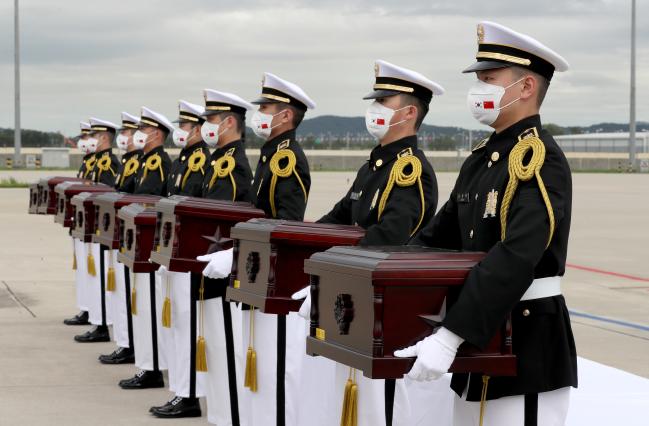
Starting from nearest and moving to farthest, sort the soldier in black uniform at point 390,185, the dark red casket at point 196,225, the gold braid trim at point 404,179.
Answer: the soldier in black uniform at point 390,185, the gold braid trim at point 404,179, the dark red casket at point 196,225

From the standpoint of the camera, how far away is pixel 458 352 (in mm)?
3100

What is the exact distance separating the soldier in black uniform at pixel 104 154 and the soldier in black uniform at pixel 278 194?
4.94m

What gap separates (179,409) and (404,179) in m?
2.65

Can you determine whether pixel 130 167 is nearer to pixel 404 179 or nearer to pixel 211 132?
pixel 211 132

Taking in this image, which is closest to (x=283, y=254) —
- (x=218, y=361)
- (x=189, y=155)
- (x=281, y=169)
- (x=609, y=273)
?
(x=281, y=169)

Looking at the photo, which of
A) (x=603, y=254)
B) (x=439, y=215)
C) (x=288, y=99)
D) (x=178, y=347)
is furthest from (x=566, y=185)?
(x=603, y=254)

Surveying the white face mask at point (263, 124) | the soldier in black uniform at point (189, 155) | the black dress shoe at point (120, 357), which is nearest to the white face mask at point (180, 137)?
the soldier in black uniform at point (189, 155)

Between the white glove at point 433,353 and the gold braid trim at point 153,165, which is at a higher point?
the gold braid trim at point 153,165

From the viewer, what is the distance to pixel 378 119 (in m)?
4.69

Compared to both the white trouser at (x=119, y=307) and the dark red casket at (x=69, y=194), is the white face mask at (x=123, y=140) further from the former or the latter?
the white trouser at (x=119, y=307)

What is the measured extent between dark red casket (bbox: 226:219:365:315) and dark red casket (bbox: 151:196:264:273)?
857 mm

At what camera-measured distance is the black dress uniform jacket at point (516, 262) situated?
3066mm

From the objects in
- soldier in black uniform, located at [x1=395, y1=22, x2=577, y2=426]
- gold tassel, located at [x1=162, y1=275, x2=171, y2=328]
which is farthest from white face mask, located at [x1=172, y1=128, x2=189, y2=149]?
soldier in black uniform, located at [x1=395, y1=22, x2=577, y2=426]

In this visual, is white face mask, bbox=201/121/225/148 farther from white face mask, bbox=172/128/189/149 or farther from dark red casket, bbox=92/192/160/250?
white face mask, bbox=172/128/189/149
